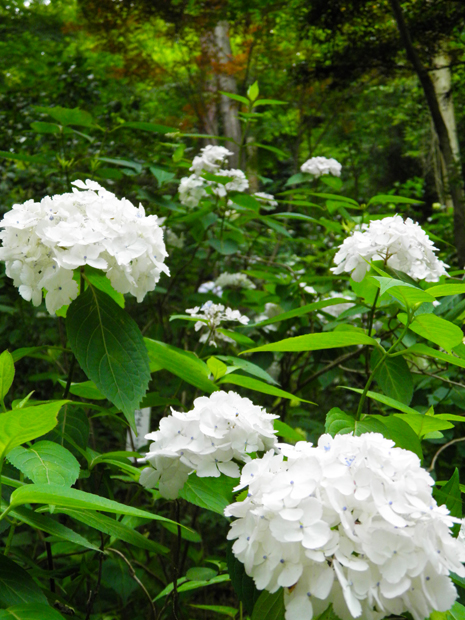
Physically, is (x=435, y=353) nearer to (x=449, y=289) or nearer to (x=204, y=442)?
(x=449, y=289)

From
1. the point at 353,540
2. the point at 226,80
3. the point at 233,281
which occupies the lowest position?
the point at 233,281

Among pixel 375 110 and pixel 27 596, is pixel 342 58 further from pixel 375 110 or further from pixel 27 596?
pixel 375 110

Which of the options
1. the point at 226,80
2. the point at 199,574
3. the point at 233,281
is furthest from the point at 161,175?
the point at 226,80

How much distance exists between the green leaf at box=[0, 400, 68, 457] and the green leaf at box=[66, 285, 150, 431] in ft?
1.09

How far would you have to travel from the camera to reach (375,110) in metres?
8.36

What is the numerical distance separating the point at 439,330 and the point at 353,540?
1.74 feet

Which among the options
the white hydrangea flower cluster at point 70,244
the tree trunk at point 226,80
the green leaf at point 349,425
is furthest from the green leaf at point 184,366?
the tree trunk at point 226,80

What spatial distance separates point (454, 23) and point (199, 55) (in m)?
2.66

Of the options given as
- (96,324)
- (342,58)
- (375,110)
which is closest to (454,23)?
(342,58)

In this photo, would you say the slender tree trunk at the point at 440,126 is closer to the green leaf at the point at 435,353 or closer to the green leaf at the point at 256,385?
the green leaf at the point at 435,353

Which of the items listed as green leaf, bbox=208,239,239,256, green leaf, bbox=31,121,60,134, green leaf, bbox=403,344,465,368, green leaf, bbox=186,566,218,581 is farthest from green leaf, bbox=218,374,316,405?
green leaf, bbox=31,121,60,134

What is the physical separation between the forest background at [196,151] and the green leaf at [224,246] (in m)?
0.01

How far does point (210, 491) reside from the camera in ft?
3.19

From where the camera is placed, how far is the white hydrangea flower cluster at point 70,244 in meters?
1.04
